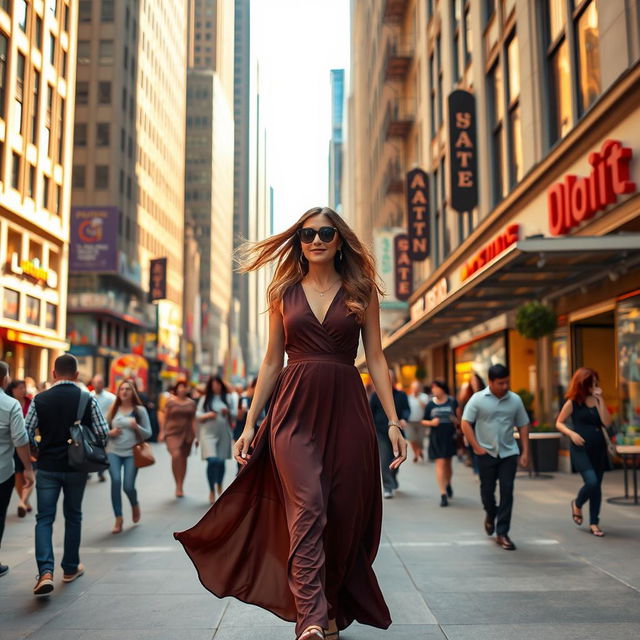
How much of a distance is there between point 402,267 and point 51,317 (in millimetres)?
17344

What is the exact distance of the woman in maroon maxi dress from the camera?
396 cm

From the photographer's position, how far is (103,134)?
204 feet

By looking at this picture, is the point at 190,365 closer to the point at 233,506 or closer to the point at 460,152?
the point at 460,152

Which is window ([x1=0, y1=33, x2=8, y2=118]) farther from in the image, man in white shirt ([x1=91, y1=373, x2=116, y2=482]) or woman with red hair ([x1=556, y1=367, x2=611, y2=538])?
woman with red hair ([x1=556, y1=367, x2=611, y2=538])

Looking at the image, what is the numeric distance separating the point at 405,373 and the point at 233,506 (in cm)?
4186

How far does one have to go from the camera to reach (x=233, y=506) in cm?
418

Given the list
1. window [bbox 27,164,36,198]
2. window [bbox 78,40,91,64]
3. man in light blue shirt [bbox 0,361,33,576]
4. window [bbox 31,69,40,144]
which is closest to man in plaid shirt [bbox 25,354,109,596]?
man in light blue shirt [bbox 0,361,33,576]

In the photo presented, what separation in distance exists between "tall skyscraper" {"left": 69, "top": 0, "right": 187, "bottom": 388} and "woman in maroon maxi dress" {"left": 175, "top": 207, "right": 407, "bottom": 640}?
43.8 m

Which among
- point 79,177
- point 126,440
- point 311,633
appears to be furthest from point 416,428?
point 79,177

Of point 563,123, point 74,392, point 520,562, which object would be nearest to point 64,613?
point 74,392

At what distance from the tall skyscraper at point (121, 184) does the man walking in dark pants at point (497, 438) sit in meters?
40.7

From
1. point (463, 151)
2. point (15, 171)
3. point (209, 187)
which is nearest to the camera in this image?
point (463, 151)

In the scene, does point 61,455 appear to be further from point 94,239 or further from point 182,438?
point 94,239

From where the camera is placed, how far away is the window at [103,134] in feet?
202
